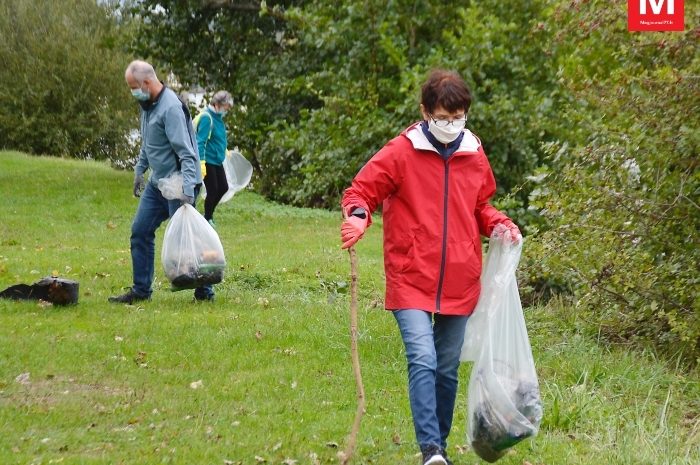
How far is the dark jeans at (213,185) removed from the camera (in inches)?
514

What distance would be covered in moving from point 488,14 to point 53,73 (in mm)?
17855

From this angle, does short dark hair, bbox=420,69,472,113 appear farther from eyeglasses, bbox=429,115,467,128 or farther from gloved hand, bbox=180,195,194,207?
gloved hand, bbox=180,195,194,207

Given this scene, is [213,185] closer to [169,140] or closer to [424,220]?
[169,140]

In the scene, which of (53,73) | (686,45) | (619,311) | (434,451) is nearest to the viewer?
(434,451)

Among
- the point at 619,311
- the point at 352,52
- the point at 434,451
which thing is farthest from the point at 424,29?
the point at 434,451

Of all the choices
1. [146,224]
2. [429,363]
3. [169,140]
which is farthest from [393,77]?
[429,363]

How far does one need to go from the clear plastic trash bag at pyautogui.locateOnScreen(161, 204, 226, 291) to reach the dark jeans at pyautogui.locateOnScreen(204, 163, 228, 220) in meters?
4.33

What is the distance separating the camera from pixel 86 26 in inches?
1265

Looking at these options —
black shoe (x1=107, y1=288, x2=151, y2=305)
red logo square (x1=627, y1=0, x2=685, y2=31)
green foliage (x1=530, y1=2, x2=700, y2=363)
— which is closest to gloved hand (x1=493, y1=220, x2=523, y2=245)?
green foliage (x1=530, y1=2, x2=700, y2=363)

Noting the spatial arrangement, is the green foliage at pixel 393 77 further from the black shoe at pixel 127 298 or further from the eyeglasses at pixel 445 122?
the eyeglasses at pixel 445 122

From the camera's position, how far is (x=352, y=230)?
15.7 feet

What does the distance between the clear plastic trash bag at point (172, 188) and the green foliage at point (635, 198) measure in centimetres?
270

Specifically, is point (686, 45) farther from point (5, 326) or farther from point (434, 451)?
point (5, 326)

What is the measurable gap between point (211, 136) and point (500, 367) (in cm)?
834
